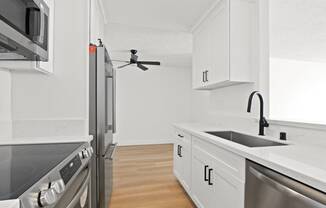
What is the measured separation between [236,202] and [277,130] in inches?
34.1

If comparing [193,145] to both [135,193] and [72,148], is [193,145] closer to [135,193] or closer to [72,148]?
[135,193]

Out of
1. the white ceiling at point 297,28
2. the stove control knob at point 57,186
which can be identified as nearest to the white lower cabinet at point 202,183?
the stove control knob at point 57,186

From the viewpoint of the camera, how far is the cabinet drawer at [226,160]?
3.87 ft

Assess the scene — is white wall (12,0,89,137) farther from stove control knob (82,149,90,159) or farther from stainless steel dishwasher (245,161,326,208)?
stainless steel dishwasher (245,161,326,208)

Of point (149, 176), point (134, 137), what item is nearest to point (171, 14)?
point (149, 176)

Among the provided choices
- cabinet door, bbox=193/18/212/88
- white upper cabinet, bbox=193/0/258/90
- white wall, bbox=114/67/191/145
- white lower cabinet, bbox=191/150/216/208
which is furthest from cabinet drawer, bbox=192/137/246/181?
white wall, bbox=114/67/191/145

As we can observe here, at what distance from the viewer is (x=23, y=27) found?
2.68ft

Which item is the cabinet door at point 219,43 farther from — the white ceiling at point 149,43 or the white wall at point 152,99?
the white wall at point 152,99

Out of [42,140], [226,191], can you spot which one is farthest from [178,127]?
[42,140]

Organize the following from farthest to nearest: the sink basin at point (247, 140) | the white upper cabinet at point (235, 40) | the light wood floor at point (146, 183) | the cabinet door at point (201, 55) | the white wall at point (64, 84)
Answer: the cabinet door at point (201, 55)
the light wood floor at point (146, 183)
the white upper cabinet at point (235, 40)
the sink basin at point (247, 140)
the white wall at point (64, 84)

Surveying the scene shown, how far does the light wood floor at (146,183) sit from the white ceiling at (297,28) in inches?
80.3

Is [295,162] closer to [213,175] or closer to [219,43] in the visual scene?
[213,175]

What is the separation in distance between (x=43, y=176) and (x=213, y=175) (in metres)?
1.30

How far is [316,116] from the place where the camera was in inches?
94.9
